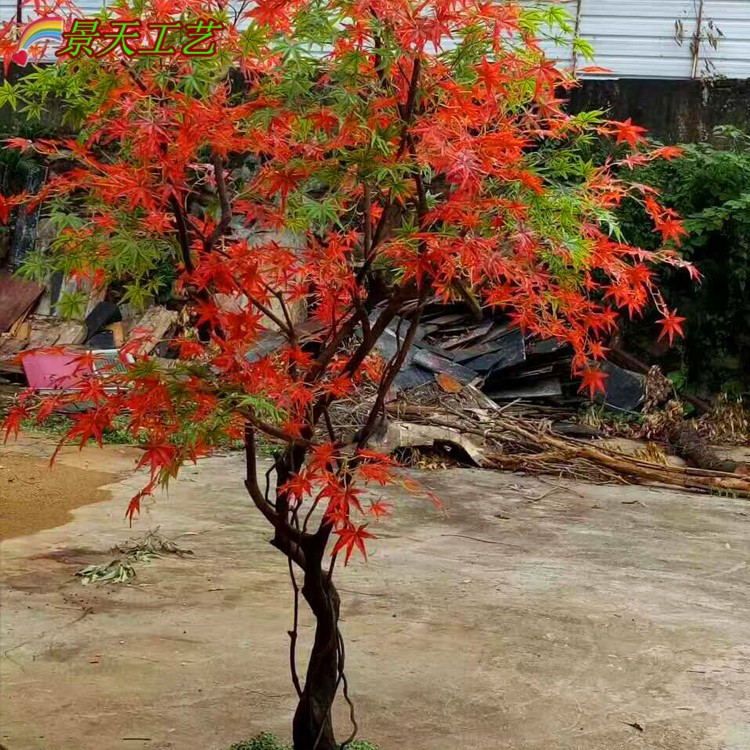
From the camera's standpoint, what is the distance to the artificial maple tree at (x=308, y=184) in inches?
90.4

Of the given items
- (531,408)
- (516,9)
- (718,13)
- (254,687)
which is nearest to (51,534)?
(254,687)

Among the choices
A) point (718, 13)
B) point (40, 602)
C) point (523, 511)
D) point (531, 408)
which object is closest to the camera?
point (40, 602)

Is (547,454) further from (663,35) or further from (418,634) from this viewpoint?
(663,35)

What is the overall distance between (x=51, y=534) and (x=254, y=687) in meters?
2.16

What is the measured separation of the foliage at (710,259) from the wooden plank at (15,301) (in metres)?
6.11

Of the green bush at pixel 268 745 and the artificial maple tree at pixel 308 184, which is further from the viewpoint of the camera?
the green bush at pixel 268 745

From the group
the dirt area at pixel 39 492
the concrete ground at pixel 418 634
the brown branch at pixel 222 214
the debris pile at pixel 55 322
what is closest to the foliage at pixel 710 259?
the concrete ground at pixel 418 634

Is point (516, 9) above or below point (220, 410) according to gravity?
Result: above

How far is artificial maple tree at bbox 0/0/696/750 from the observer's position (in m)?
2.30

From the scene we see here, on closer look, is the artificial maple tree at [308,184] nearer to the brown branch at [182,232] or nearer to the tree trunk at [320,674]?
the brown branch at [182,232]

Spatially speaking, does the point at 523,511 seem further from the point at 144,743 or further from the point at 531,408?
the point at 144,743

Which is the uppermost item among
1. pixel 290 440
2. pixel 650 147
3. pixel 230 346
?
pixel 650 147

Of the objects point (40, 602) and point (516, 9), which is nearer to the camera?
point (516, 9)

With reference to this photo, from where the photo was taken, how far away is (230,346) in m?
2.41
